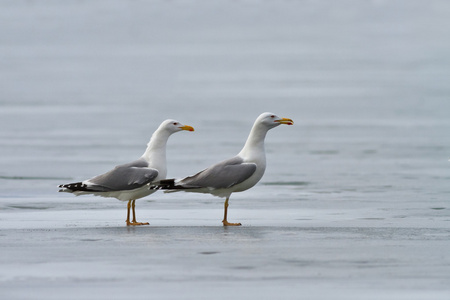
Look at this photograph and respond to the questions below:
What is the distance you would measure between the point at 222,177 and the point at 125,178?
3.30 feet

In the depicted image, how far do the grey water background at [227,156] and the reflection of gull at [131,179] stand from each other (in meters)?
0.32

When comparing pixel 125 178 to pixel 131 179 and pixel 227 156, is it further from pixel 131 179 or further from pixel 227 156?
pixel 227 156

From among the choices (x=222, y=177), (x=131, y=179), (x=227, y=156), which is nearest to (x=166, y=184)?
(x=131, y=179)

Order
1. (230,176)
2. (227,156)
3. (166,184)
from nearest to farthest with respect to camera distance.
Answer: (166,184)
(230,176)
(227,156)

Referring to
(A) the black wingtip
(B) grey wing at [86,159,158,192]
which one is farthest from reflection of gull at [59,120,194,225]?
(A) the black wingtip

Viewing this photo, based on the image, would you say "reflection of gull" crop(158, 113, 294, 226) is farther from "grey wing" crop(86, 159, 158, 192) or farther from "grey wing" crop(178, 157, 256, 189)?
"grey wing" crop(86, 159, 158, 192)

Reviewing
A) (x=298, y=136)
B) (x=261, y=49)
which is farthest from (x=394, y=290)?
(x=261, y=49)

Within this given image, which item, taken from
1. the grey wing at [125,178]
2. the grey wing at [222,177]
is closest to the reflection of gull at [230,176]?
the grey wing at [222,177]

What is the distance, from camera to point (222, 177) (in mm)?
11781

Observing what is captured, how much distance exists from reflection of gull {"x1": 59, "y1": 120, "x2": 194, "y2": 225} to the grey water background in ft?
1.06

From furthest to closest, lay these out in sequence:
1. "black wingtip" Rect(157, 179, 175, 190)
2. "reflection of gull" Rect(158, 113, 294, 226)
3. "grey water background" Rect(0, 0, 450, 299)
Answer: "reflection of gull" Rect(158, 113, 294, 226) < "black wingtip" Rect(157, 179, 175, 190) < "grey water background" Rect(0, 0, 450, 299)

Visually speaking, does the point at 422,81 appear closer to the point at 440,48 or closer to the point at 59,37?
the point at 440,48

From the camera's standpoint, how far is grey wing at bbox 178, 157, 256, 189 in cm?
1174

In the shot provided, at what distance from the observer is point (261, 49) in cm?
5141
